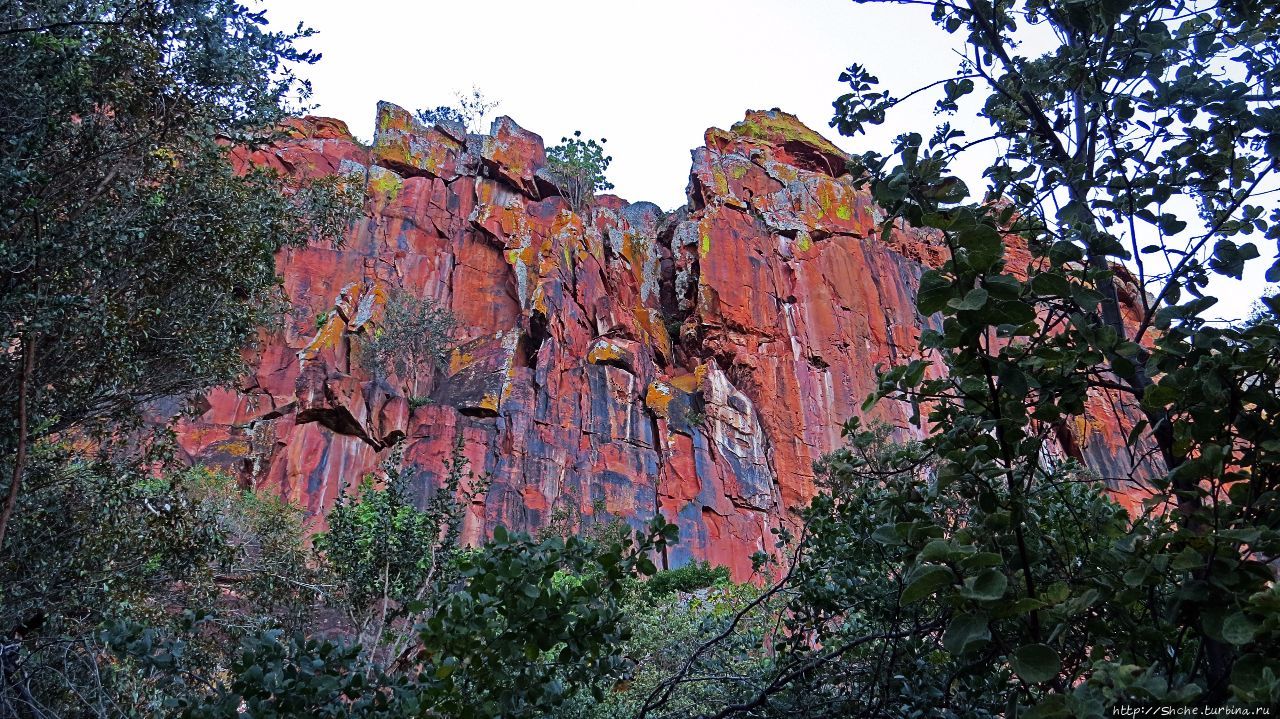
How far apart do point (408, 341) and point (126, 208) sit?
25.2 m

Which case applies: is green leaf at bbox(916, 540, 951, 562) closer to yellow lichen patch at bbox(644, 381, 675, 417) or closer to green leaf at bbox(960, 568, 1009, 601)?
green leaf at bbox(960, 568, 1009, 601)

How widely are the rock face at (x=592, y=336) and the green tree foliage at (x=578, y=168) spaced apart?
3.27 ft

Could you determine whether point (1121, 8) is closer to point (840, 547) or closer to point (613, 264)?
point (840, 547)

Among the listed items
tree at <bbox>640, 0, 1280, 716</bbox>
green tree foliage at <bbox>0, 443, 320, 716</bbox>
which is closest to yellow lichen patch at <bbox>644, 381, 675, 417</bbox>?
green tree foliage at <bbox>0, 443, 320, 716</bbox>

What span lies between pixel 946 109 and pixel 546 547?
2.22 meters

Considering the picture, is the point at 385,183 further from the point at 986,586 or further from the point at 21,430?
the point at 986,586

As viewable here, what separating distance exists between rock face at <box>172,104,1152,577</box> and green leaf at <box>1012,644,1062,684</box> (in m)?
25.8

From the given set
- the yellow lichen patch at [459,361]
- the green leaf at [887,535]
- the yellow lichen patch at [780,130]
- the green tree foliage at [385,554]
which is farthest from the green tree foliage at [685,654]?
the yellow lichen patch at [780,130]

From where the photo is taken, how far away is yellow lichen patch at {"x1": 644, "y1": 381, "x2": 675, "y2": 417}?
30.8 meters

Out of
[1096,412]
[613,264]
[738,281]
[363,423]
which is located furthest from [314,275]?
[1096,412]

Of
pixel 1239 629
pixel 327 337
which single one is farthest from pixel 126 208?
pixel 327 337

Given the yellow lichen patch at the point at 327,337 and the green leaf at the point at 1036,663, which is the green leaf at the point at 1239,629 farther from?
the yellow lichen patch at the point at 327,337

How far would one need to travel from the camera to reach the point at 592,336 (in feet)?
107

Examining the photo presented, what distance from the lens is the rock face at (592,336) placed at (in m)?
27.2
